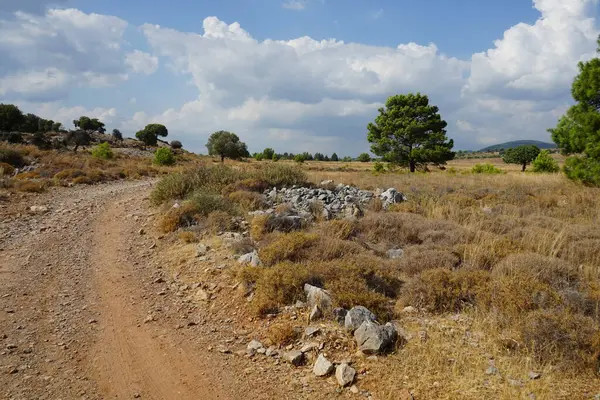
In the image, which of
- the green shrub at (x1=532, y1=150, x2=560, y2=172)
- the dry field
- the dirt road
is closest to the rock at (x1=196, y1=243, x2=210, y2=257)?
the dirt road

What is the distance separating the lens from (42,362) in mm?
4211

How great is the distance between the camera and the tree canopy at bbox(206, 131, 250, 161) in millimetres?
47906

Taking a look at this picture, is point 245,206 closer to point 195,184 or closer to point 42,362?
point 195,184

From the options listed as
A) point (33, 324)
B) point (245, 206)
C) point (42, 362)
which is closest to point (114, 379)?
point (42, 362)

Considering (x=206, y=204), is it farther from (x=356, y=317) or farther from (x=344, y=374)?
(x=344, y=374)

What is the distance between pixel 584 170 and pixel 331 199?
12464mm

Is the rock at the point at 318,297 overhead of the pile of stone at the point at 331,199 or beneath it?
beneath

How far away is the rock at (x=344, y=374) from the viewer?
387cm

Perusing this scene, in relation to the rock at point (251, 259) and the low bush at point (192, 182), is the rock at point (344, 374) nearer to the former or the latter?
the rock at point (251, 259)

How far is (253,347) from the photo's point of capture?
4598 millimetres

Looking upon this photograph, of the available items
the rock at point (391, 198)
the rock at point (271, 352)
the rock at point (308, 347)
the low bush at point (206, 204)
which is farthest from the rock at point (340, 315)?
the rock at point (391, 198)

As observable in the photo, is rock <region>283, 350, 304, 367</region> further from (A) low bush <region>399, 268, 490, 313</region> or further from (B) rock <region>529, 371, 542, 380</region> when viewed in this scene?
(B) rock <region>529, 371, 542, 380</region>

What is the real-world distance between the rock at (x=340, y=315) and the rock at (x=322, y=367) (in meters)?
0.71

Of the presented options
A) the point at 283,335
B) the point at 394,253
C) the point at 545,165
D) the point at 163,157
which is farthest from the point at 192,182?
the point at 545,165
